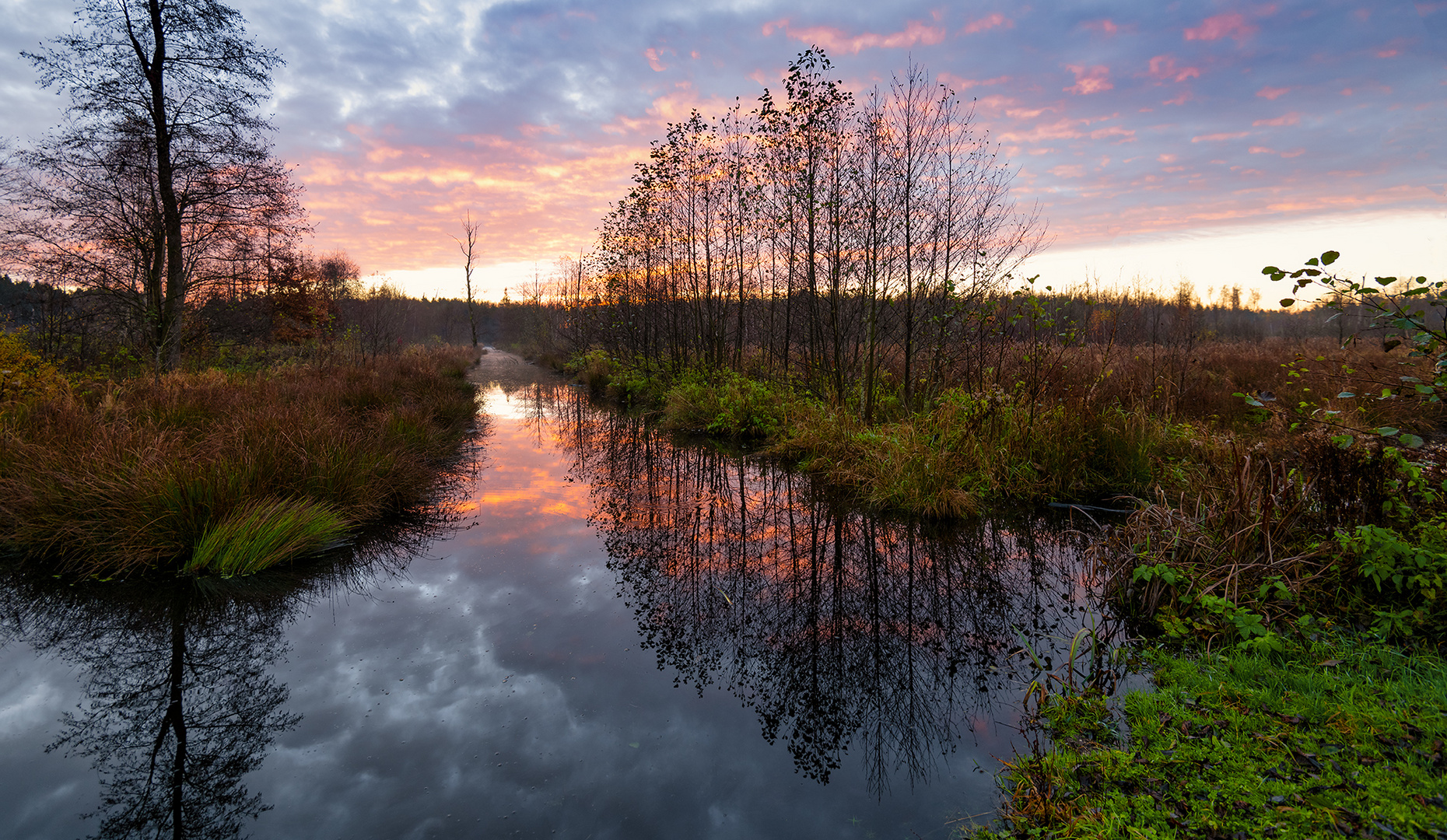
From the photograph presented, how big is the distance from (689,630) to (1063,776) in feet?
7.41

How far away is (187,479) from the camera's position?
4.66 metres

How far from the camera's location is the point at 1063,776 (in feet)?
7.50

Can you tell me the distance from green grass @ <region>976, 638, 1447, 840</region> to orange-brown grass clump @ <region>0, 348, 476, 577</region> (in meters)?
5.50

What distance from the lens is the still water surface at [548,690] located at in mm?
2379

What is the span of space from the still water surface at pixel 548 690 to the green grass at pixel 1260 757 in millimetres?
346

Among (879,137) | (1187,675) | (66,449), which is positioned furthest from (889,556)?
(66,449)

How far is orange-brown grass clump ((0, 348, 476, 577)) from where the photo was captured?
4.45 meters

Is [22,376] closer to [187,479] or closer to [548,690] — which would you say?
[187,479]

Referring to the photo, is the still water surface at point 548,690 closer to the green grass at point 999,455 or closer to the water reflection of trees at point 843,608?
the water reflection of trees at point 843,608

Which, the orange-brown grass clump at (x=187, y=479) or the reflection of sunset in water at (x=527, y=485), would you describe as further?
the reflection of sunset in water at (x=527, y=485)

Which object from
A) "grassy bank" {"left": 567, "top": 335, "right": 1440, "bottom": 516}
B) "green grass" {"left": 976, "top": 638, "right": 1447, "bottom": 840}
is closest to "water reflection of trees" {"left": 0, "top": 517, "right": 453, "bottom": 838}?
"green grass" {"left": 976, "top": 638, "right": 1447, "bottom": 840}

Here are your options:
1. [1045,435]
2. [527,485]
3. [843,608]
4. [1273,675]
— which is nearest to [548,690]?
[843,608]

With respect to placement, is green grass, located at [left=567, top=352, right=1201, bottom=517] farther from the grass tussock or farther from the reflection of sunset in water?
the reflection of sunset in water

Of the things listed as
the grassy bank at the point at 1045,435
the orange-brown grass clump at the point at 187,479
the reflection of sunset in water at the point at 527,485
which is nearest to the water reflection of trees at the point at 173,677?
the orange-brown grass clump at the point at 187,479
